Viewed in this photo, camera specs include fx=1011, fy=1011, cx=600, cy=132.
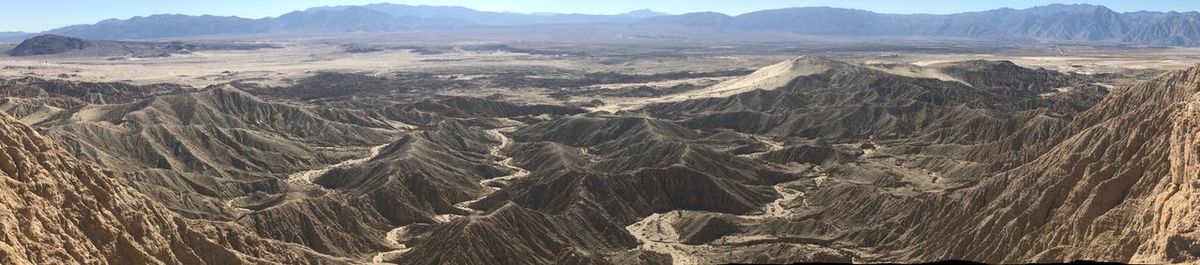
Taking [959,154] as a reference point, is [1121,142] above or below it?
above

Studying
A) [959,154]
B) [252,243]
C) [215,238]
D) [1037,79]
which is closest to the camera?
[215,238]

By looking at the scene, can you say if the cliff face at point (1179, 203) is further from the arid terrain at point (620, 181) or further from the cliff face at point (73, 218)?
the cliff face at point (73, 218)

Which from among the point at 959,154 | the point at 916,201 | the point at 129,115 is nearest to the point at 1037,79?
the point at 959,154

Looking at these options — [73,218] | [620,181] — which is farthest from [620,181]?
[73,218]

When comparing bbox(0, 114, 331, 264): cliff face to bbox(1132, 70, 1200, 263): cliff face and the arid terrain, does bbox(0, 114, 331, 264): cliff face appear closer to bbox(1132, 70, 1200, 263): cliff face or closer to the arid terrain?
the arid terrain

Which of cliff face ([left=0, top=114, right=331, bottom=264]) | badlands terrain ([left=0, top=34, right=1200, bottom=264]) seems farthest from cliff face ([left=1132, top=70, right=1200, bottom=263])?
cliff face ([left=0, top=114, right=331, bottom=264])

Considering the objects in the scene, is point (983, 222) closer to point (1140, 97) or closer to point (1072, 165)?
point (1072, 165)

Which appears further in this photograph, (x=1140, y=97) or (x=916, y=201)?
(x=1140, y=97)

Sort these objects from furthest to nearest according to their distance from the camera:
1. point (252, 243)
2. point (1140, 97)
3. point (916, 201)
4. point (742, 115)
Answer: point (742, 115), point (1140, 97), point (916, 201), point (252, 243)
